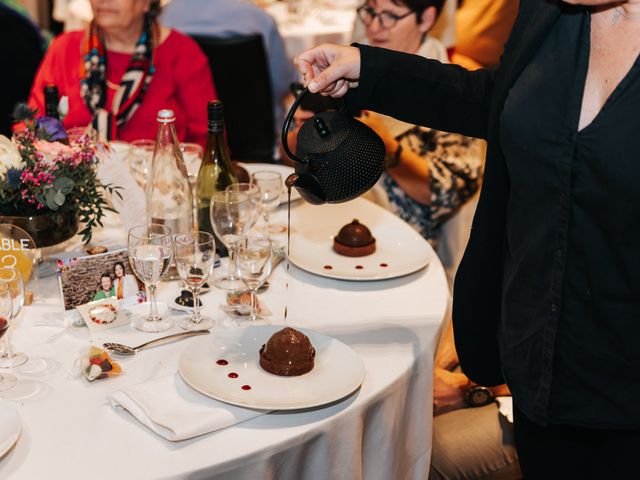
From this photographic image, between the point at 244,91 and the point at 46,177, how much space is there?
1927 mm

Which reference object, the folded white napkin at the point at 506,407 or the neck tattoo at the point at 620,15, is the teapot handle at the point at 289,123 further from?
the folded white napkin at the point at 506,407

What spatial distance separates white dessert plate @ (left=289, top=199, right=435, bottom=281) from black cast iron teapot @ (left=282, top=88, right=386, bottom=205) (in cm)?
34

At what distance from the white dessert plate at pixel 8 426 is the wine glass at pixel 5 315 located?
0.40ft

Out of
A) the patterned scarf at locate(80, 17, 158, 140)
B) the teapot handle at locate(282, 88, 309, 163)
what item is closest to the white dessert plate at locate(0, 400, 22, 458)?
the teapot handle at locate(282, 88, 309, 163)

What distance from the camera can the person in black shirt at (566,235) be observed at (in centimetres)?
128

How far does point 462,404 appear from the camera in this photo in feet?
6.89

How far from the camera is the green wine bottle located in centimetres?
200

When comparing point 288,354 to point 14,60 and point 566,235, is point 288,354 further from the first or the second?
point 14,60

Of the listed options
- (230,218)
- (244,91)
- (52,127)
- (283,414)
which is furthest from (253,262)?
(244,91)

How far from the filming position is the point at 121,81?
302cm

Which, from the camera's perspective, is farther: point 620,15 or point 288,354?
point 288,354

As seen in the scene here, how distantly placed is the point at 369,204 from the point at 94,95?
Answer: 1.24m

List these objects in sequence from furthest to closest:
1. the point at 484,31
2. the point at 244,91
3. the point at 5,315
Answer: the point at 244,91, the point at 484,31, the point at 5,315

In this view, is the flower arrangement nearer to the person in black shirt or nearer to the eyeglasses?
the person in black shirt
